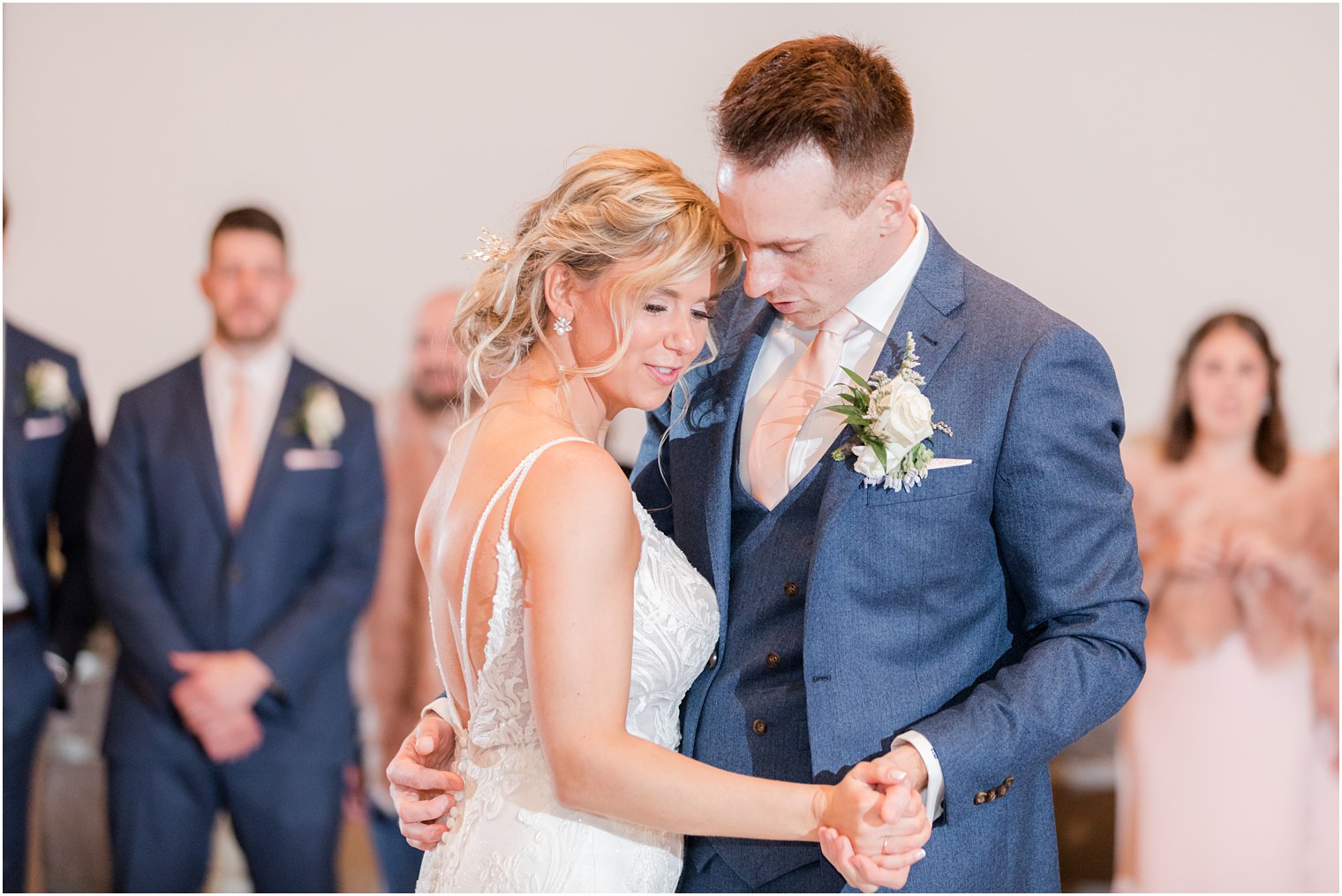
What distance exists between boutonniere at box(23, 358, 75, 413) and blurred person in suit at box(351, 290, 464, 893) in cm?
118

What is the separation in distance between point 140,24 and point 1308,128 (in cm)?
436

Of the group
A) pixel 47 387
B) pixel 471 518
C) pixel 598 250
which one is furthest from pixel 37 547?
pixel 598 250

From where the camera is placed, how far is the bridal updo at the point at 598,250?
6.80 feet

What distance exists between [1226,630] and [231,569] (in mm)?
3609

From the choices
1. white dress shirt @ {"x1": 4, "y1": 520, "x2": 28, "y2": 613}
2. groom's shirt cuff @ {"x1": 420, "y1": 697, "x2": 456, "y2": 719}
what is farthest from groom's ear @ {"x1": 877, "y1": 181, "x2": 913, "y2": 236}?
white dress shirt @ {"x1": 4, "y1": 520, "x2": 28, "y2": 613}

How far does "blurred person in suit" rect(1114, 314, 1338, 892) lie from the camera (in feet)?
14.5

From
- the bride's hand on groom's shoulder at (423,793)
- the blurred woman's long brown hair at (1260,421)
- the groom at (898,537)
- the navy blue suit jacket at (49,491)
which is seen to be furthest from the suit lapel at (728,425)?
the navy blue suit jacket at (49,491)

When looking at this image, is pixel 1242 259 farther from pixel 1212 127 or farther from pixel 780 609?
pixel 780 609

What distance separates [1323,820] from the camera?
4426 millimetres

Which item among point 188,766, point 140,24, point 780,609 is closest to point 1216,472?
point 780,609

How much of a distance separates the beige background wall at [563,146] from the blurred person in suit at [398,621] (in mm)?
180

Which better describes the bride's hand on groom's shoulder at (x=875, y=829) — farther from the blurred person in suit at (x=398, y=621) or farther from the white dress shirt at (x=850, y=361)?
the blurred person in suit at (x=398, y=621)

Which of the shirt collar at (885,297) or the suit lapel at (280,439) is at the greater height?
the shirt collar at (885,297)

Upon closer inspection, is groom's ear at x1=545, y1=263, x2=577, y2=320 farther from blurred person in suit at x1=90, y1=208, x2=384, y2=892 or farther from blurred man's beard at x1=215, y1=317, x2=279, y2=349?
blurred man's beard at x1=215, y1=317, x2=279, y2=349
